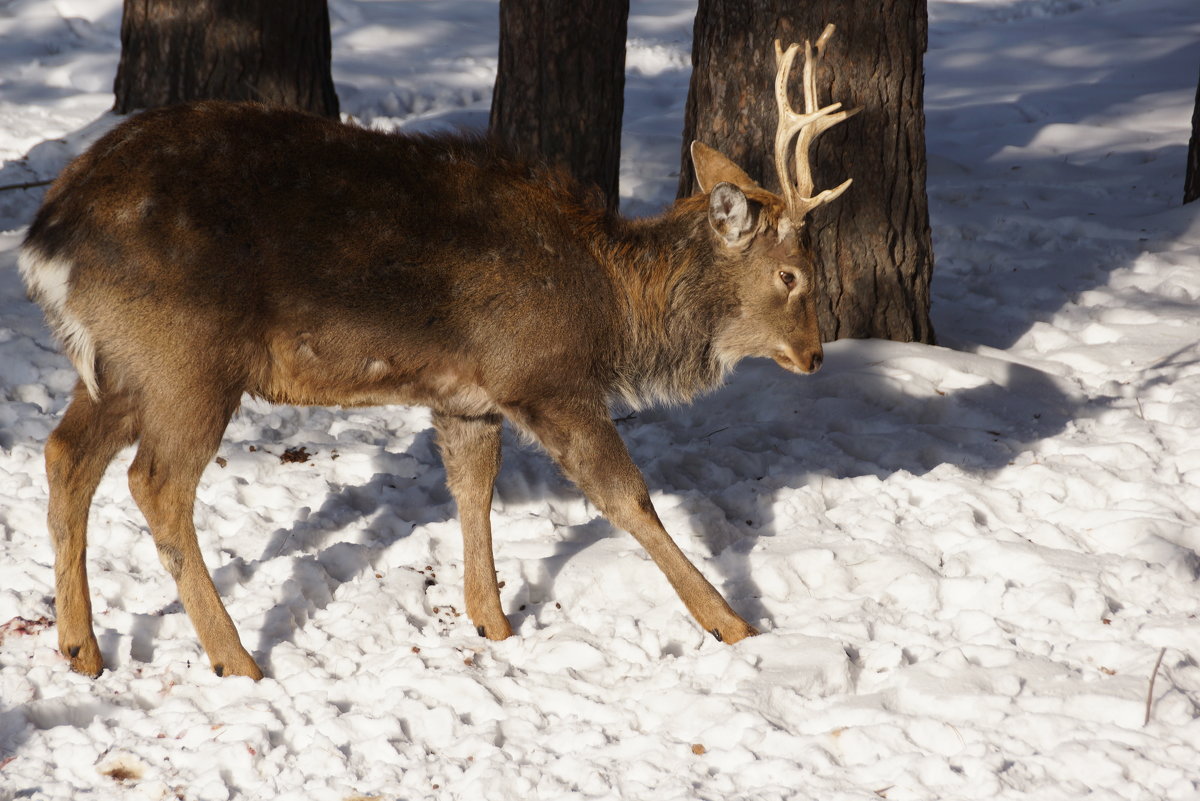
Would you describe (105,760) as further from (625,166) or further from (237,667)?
(625,166)

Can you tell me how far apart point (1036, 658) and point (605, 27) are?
5347 mm

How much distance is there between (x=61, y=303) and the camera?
13.5 ft

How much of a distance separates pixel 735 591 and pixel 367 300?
182 cm

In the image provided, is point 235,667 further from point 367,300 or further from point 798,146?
point 798,146

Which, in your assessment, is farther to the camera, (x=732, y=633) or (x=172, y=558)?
(x=732, y=633)

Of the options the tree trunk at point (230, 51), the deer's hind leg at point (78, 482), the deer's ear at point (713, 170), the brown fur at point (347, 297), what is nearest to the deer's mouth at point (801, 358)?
the brown fur at point (347, 297)

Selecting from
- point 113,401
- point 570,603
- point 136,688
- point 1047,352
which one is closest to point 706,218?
point 570,603

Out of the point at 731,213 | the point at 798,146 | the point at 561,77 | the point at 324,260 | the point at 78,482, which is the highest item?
the point at 561,77

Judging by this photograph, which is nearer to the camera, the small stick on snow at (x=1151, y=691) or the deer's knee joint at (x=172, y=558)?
the small stick on snow at (x=1151, y=691)

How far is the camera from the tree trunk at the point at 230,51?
841 cm

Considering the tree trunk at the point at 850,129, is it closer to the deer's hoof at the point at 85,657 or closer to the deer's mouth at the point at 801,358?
the deer's mouth at the point at 801,358

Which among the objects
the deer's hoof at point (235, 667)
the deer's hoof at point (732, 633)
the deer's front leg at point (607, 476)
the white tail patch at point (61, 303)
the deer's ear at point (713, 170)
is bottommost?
the deer's hoof at point (235, 667)

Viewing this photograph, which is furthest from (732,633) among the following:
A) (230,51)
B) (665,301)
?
(230,51)

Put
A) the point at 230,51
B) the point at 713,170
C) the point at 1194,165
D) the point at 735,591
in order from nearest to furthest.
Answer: the point at 735,591 < the point at 713,170 < the point at 230,51 < the point at 1194,165
